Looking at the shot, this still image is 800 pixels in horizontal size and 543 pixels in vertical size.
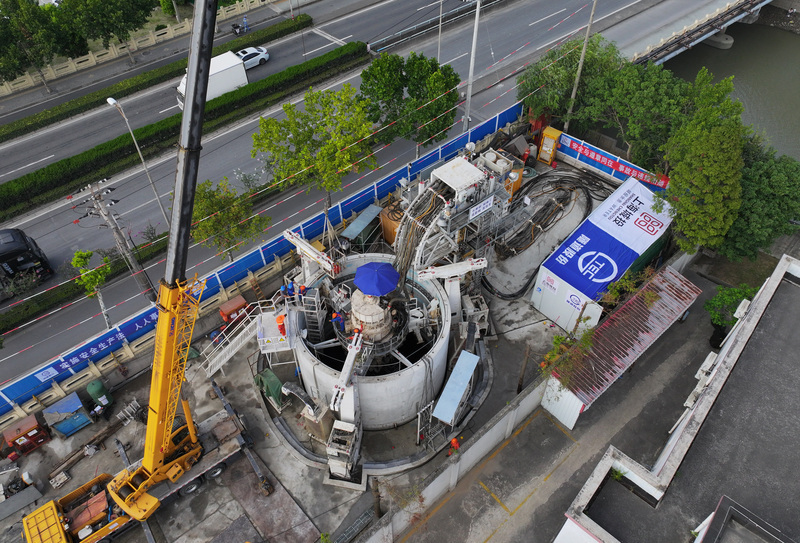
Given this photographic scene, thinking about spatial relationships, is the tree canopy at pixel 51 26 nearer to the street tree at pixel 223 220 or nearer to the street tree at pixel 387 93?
the street tree at pixel 223 220

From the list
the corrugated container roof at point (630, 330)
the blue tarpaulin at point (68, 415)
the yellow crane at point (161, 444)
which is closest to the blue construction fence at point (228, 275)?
the blue tarpaulin at point (68, 415)

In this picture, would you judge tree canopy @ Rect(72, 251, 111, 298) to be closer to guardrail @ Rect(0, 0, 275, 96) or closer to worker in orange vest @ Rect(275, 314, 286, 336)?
worker in orange vest @ Rect(275, 314, 286, 336)

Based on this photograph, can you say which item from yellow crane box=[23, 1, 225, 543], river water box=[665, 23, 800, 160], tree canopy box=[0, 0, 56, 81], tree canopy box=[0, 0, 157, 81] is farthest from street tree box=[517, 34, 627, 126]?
tree canopy box=[0, 0, 56, 81]

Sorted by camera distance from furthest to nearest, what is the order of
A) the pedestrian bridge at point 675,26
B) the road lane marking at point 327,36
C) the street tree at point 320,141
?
the road lane marking at point 327,36
the pedestrian bridge at point 675,26
the street tree at point 320,141

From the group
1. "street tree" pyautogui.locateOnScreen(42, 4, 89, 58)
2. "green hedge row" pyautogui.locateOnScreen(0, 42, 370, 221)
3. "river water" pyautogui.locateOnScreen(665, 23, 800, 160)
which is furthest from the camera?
"river water" pyautogui.locateOnScreen(665, 23, 800, 160)

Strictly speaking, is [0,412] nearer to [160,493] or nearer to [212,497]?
[160,493]

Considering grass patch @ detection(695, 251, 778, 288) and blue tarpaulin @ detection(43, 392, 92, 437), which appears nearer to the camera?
blue tarpaulin @ detection(43, 392, 92, 437)
